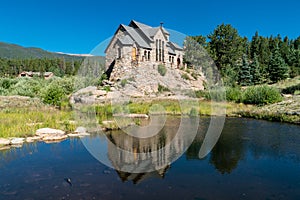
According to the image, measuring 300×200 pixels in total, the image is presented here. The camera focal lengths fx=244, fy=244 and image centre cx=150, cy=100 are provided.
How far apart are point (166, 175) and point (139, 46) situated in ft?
77.1

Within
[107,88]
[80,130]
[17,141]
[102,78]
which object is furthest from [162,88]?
[17,141]

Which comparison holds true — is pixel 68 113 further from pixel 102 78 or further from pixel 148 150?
pixel 102 78

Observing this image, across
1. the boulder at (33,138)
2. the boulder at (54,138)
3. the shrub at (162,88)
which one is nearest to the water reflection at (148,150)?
the boulder at (54,138)

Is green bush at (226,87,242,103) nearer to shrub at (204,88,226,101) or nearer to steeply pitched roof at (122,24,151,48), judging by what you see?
shrub at (204,88,226,101)

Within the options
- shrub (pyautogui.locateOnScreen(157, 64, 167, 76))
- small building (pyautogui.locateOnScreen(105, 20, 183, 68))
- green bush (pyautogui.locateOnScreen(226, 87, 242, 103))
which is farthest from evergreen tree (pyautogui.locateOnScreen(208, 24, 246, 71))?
green bush (pyautogui.locateOnScreen(226, 87, 242, 103))

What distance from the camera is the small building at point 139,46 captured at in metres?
29.4

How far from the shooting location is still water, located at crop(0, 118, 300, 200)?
614cm

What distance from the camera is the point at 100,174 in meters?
7.40

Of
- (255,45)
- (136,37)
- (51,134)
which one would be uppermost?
(255,45)

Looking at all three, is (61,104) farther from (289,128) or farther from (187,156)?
(289,128)

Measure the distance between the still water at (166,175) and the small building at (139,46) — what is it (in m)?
19.9

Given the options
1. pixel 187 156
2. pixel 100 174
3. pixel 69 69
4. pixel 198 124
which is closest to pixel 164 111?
pixel 198 124

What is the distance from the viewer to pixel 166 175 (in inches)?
291

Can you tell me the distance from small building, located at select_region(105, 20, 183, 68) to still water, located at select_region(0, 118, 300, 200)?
19851 millimetres
